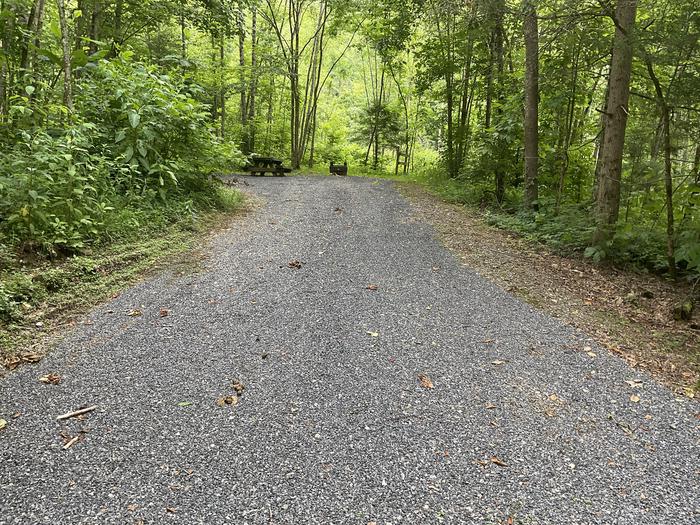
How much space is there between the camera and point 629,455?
2262 mm

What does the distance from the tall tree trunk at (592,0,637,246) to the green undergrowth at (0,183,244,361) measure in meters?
5.33

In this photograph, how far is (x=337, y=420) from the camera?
242cm

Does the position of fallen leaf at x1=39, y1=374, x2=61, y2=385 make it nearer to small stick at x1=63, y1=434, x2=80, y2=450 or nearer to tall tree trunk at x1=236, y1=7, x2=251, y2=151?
small stick at x1=63, y1=434, x2=80, y2=450

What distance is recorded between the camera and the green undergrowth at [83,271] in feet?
A: 10.2

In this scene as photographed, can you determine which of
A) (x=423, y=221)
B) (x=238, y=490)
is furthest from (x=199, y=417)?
(x=423, y=221)

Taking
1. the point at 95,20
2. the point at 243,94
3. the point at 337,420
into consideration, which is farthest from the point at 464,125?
the point at 337,420

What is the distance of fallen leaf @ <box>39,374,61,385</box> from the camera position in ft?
8.43

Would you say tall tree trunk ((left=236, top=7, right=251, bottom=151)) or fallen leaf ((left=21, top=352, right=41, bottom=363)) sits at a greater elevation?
tall tree trunk ((left=236, top=7, right=251, bottom=151))

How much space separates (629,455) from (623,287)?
3105 mm

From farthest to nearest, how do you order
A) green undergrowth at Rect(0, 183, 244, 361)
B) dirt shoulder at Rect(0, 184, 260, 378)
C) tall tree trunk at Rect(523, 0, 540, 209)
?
tall tree trunk at Rect(523, 0, 540, 209)
green undergrowth at Rect(0, 183, 244, 361)
dirt shoulder at Rect(0, 184, 260, 378)

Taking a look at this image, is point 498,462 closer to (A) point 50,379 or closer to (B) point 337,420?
(B) point 337,420

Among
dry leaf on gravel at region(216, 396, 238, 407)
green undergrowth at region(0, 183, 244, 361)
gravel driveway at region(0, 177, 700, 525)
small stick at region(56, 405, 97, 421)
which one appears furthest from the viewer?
green undergrowth at region(0, 183, 244, 361)

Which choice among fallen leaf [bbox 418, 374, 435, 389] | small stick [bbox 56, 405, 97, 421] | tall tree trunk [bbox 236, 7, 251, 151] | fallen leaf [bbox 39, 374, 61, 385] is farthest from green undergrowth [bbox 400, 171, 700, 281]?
tall tree trunk [bbox 236, 7, 251, 151]

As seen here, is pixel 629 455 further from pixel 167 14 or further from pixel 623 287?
pixel 167 14
